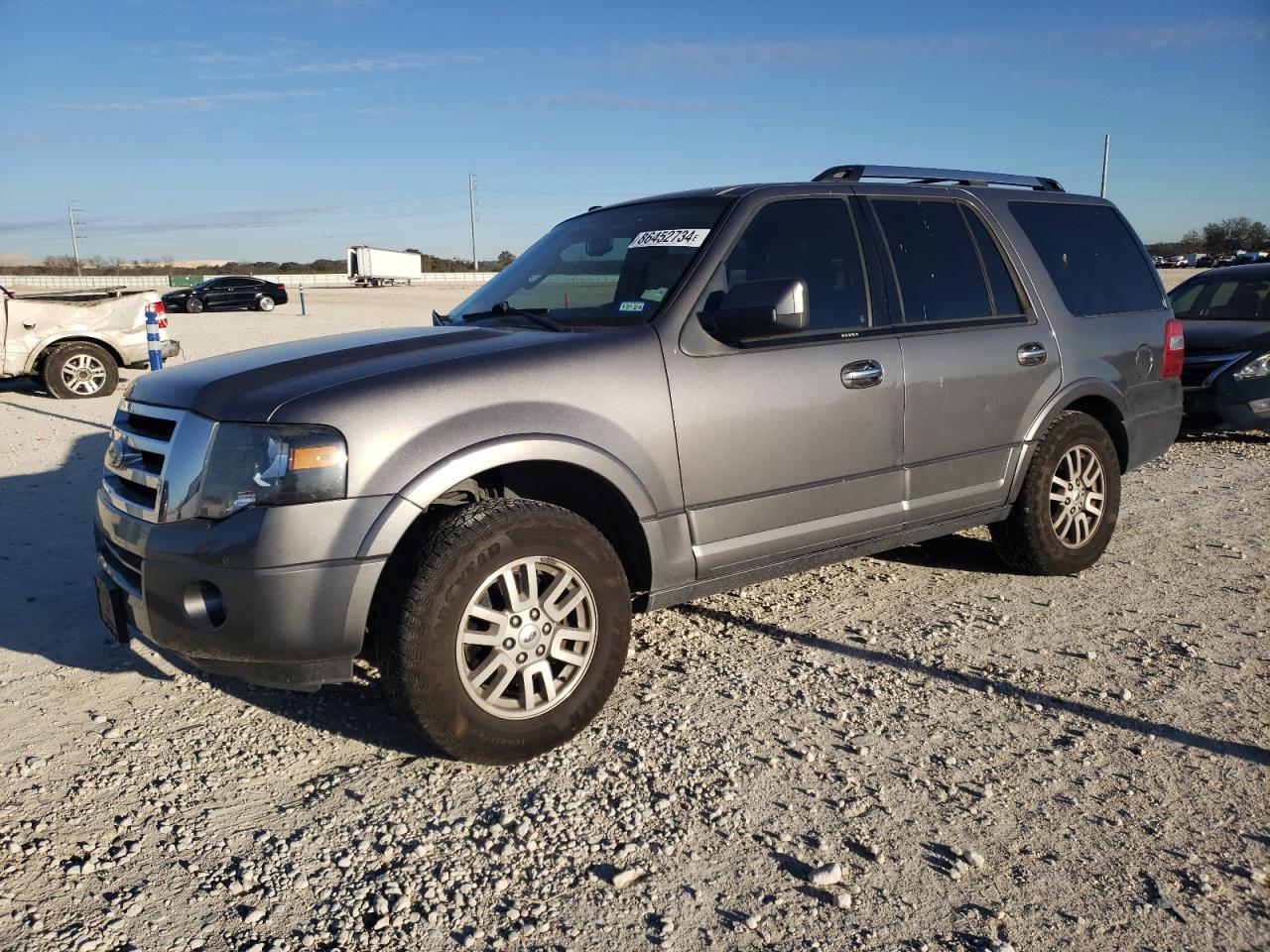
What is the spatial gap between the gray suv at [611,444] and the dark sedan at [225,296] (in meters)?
36.8

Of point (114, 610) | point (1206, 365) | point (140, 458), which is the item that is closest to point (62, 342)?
point (140, 458)

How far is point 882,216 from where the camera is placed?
14.5 feet

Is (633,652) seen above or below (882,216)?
below

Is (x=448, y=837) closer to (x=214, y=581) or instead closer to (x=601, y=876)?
(x=601, y=876)

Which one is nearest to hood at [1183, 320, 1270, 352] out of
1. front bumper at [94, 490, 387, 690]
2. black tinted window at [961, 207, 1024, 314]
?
black tinted window at [961, 207, 1024, 314]

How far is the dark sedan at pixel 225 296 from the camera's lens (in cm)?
3738

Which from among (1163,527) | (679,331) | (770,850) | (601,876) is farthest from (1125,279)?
(601,876)

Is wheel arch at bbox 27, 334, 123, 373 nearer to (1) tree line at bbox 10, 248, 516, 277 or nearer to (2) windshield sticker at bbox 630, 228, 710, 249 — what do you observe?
(2) windshield sticker at bbox 630, 228, 710, 249

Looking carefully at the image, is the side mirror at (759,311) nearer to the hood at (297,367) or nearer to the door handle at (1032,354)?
the hood at (297,367)

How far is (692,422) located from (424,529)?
1.05 meters

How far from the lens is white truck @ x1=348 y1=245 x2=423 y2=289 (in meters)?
65.5

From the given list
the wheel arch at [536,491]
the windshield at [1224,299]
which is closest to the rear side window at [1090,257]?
the wheel arch at [536,491]

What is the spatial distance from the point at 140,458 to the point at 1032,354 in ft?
12.9

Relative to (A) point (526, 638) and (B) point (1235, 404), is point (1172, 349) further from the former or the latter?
(A) point (526, 638)
